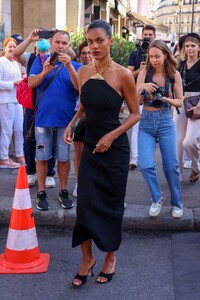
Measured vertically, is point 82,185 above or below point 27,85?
below

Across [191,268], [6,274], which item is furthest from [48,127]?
[191,268]

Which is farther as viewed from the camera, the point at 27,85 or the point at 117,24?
the point at 117,24

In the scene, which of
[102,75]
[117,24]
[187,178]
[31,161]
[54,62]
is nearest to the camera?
[102,75]

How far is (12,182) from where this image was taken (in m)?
6.30

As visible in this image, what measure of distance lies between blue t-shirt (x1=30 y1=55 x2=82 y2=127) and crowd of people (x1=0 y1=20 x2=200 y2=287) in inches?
0.4

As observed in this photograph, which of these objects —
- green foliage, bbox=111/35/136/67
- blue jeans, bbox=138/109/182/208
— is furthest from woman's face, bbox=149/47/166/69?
green foliage, bbox=111/35/136/67

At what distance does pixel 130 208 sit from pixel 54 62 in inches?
72.4

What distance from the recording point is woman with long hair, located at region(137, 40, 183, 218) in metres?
4.72

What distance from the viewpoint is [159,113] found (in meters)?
4.76

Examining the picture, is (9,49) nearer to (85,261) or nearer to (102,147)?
(102,147)

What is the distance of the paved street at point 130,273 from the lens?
3627 millimetres

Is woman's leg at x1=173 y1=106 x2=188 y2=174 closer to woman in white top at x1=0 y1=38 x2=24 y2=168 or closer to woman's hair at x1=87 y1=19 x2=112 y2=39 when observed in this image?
woman in white top at x1=0 y1=38 x2=24 y2=168

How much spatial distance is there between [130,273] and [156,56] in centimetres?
212

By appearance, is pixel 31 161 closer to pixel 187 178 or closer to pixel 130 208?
pixel 130 208
